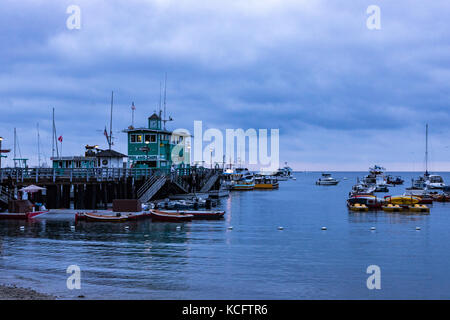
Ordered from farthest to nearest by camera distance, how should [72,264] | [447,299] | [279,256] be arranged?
[279,256] → [72,264] → [447,299]

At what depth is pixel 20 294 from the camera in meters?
17.8

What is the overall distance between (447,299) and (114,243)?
21.1 metres

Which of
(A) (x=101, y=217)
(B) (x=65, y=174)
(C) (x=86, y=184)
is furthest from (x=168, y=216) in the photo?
(B) (x=65, y=174)

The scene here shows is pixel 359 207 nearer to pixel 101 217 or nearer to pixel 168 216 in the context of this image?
pixel 168 216

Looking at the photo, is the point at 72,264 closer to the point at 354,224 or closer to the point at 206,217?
the point at 206,217

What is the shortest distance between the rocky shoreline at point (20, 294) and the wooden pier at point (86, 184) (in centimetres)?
2801

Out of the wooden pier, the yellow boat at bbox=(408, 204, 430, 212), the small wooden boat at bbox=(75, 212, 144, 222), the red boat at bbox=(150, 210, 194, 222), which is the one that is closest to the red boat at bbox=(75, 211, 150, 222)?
the small wooden boat at bbox=(75, 212, 144, 222)

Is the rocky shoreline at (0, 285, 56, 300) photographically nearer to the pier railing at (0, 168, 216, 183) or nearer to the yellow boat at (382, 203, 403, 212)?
the pier railing at (0, 168, 216, 183)

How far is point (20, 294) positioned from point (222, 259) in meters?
12.2

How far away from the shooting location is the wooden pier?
150 ft

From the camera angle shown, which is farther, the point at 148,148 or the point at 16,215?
the point at 148,148
